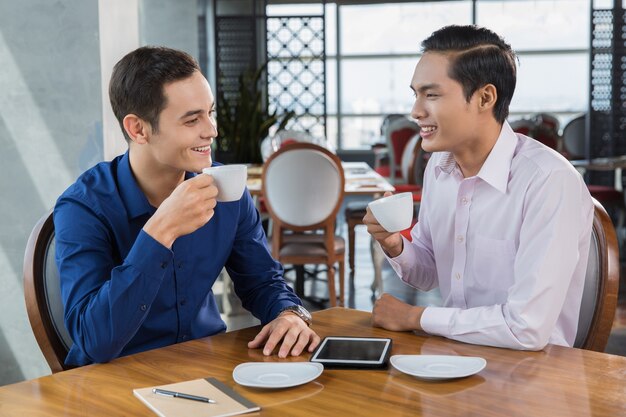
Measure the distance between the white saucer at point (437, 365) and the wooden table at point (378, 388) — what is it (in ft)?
0.04

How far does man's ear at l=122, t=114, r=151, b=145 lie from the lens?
1.70 metres

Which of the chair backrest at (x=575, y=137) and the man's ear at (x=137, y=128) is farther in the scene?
the chair backrest at (x=575, y=137)

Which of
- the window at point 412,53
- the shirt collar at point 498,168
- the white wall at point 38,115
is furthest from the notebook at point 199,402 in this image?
the window at point 412,53

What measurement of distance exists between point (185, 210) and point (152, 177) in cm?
33

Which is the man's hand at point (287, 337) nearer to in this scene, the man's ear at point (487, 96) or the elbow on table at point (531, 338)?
the elbow on table at point (531, 338)

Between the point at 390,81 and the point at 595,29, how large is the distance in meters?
4.17

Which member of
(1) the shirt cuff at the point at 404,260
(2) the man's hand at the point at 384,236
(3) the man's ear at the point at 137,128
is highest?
(3) the man's ear at the point at 137,128

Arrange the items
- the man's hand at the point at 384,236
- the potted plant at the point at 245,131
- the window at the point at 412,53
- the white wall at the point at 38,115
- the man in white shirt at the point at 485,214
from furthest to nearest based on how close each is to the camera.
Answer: the window at the point at 412,53, the potted plant at the point at 245,131, the white wall at the point at 38,115, the man's hand at the point at 384,236, the man in white shirt at the point at 485,214

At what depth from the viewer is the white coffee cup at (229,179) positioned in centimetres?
141

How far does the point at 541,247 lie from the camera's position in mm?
1534

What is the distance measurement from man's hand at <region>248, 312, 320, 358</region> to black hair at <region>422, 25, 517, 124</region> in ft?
2.09

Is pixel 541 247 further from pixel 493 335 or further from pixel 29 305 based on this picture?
pixel 29 305

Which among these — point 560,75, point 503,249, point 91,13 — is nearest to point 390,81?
point 560,75

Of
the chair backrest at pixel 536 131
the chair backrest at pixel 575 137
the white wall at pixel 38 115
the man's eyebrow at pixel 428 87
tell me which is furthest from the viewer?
the chair backrest at pixel 575 137
